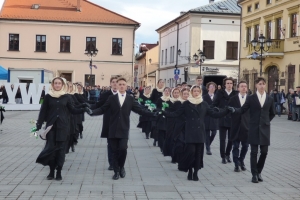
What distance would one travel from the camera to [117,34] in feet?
183

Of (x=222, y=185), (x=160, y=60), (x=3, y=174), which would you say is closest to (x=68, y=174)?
(x=3, y=174)

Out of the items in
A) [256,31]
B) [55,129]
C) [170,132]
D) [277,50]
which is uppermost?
[256,31]

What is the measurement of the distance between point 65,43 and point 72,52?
4.18 ft

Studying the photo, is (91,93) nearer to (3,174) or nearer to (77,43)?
(77,43)

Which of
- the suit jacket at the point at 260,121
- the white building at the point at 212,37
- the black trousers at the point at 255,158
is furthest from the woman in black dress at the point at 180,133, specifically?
the white building at the point at 212,37

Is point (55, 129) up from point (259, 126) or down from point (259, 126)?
down

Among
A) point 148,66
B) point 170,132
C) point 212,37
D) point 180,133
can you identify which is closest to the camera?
point 180,133

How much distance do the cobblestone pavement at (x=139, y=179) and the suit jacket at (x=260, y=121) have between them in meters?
0.79

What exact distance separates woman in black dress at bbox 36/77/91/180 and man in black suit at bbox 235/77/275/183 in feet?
10.00

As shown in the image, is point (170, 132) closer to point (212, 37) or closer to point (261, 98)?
point (261, 98)

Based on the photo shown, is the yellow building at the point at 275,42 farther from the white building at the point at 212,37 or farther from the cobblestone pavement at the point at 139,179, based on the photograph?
the cobblestone pavement at the point at 139,179

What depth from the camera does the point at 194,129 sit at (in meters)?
9.04

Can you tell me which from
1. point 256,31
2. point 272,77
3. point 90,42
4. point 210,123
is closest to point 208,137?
point 210,123

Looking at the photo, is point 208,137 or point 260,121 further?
point 208,137
